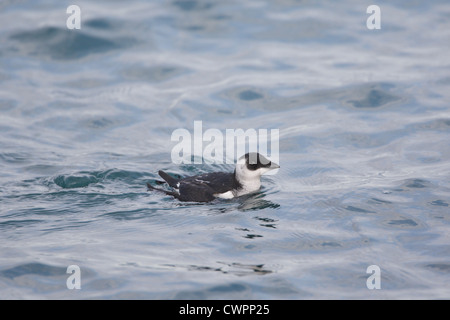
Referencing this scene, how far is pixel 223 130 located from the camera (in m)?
14.4

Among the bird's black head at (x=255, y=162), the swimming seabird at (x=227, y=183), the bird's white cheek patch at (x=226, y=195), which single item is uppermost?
the bird's black head at (x=255, y=162)

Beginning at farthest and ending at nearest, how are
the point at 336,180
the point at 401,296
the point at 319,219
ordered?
the point at 336,180 < the point at 319,219 < the point at 401,296

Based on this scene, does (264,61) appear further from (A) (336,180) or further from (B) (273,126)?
(A) (336,180)

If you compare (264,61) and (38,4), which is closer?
(264,61)

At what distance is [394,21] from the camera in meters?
18.9

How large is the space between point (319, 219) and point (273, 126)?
455 centimetres

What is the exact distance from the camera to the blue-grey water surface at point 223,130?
8758 mm

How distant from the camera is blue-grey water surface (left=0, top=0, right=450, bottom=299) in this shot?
8758 millimetres

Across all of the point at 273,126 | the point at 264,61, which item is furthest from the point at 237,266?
the point at 264,61

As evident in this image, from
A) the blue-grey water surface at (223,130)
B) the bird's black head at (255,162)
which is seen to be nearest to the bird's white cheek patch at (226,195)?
the blue-grey water surface at (223,130)

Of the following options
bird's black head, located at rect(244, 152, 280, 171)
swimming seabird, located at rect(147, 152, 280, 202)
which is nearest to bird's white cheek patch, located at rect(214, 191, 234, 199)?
swimming seabird, located at rect(147, 152, 280, 202)

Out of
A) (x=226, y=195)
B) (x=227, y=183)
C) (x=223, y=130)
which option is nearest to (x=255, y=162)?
(x=227, y=183)

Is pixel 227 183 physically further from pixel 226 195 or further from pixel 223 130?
pixel 223 130

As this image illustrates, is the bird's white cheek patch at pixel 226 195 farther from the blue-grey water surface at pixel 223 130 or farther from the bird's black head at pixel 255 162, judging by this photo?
the bird's black head at pixel 255 162
